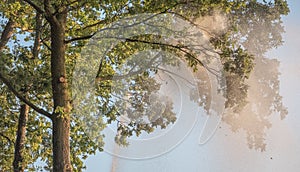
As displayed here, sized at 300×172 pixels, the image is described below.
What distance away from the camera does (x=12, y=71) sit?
145 inches

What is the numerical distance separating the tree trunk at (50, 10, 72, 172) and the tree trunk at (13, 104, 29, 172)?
52.3 inches

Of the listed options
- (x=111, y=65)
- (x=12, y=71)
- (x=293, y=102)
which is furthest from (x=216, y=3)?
(x=293, y=102)

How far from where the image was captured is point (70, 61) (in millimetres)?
4195

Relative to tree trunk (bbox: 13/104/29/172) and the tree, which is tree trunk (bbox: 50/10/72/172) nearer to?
the tree

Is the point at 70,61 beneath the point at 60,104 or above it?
above

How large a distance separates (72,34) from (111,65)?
47 cm

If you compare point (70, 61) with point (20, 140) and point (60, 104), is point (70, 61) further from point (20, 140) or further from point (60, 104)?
point (60, 104)

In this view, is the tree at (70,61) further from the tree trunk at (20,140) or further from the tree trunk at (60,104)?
the tree trunk at (20,140)

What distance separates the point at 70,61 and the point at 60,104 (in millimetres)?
1129

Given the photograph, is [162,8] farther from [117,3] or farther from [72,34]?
[72,34]

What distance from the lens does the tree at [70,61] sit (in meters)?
3.23

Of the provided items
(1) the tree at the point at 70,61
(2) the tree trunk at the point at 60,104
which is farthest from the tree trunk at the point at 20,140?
(2) the tree trunk at the point at 60,104

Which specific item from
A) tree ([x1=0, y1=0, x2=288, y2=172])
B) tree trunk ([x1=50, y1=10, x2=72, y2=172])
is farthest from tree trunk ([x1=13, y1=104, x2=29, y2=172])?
tree trunk ([x1=50, y1=10, x2=72, y2=172])

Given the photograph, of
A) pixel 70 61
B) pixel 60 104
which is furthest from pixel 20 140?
pixel 60 104
